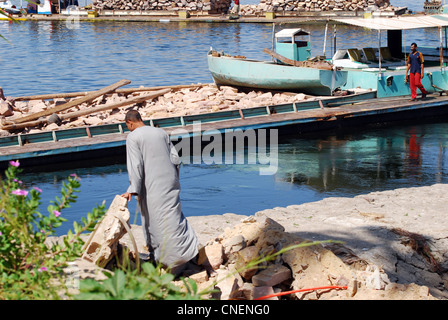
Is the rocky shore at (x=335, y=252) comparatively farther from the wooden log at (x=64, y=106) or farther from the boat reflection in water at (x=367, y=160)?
the wooden log at (x=64, y=106)

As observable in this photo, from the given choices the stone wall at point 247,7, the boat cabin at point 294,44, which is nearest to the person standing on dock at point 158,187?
the boat cabin at point 294,44

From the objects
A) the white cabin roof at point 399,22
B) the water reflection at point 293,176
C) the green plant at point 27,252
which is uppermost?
the white cabin roof at point 399,22

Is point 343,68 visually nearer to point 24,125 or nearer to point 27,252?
point 24,125

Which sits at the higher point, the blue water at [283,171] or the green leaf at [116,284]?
the green leaf at [116,284]

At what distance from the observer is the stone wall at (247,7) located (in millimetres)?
57219

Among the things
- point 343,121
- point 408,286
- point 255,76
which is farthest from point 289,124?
point 408,286

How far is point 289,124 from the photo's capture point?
50.9ft

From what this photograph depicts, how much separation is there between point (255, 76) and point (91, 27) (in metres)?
43.9

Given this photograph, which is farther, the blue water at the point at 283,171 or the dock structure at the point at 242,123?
the dock structure at the point at 242,123

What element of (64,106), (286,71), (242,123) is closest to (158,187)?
(242,123)

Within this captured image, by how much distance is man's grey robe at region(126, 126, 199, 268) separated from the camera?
209 inches

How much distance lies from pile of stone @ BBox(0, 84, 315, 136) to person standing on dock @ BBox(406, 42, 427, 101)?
292 centimetres
